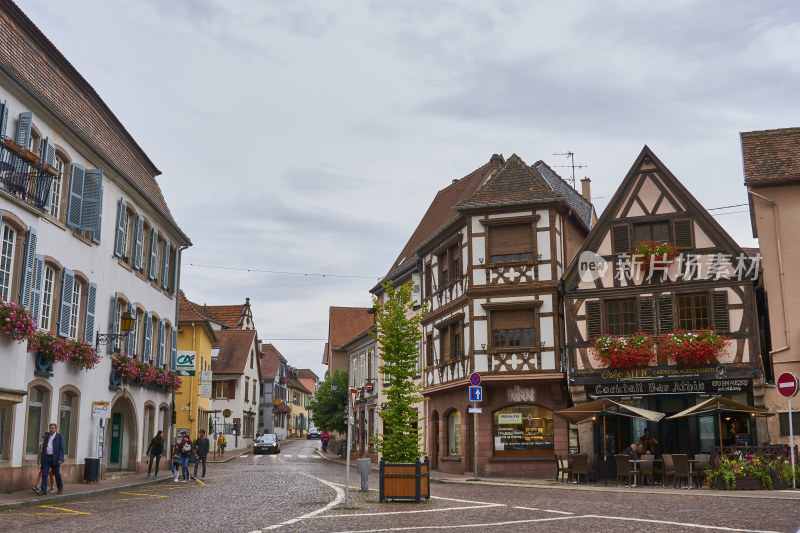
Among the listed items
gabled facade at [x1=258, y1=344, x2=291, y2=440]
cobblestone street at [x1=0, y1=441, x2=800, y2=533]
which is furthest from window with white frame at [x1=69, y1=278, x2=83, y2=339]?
gabled facade at [x1=258, y1=344, x2=291, y2=440]

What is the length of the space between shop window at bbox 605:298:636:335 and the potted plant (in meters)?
10.5

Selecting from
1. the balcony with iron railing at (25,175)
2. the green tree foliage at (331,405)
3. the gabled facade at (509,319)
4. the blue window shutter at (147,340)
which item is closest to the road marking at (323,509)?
the gabled facade at (509,319)

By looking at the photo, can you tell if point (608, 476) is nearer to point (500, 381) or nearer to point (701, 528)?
point (500, 381)

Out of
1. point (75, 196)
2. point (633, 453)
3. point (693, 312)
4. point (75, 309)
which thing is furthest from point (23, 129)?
point (693, 312)

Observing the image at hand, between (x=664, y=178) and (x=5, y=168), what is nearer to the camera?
(x=5, y=168)

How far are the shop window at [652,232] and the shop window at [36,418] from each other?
19.3m

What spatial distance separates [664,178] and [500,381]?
355 inches

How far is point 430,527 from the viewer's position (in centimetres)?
1252

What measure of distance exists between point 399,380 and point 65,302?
9.08m

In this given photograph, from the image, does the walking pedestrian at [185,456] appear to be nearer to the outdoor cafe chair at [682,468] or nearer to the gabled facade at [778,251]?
the outdoor cafe chair at [682,468]

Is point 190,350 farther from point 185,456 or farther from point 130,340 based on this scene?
point 185,456

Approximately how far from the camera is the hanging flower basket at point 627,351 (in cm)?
2694

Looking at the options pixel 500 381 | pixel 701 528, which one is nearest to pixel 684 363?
pixel 500 381

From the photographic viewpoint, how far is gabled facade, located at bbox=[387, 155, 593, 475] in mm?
28578
